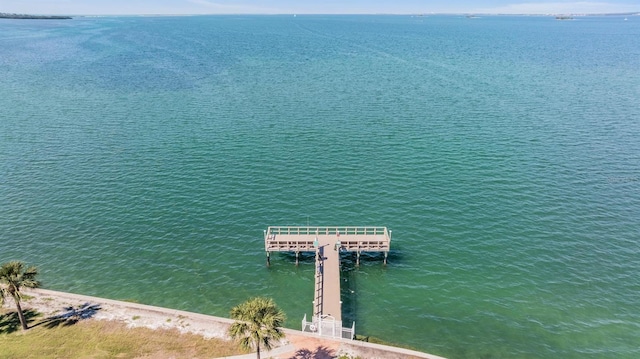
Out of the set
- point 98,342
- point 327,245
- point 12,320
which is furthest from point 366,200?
point 12,320

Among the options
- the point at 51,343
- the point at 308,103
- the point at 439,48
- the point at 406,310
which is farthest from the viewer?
the point at 439,48

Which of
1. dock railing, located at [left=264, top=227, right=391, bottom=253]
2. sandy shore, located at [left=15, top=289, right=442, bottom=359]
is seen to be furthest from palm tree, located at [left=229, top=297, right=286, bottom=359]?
dock railing, located at [left=264, top=227, right=391, bottom=253]

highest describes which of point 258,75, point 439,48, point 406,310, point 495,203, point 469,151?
point 439,48

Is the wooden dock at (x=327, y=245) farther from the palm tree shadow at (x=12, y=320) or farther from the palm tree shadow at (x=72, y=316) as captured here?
the palm tree shadow at (x=12, y=320)

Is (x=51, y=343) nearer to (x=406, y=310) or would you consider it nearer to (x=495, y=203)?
(x=406, y=310)

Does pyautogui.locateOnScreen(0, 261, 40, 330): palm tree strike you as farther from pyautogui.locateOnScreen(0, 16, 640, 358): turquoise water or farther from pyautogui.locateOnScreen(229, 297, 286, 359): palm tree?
pyautogui.locateOnScreen(229, 297, 286, 359): palm tree

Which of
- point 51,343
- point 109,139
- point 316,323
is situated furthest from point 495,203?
point 109,139
